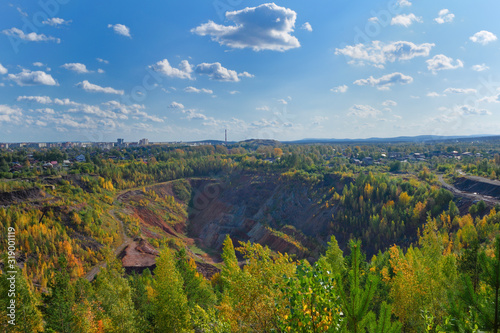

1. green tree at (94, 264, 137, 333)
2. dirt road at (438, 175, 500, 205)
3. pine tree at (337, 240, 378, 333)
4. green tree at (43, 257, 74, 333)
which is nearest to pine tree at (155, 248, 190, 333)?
green tree at (94, 264, 137, 333)

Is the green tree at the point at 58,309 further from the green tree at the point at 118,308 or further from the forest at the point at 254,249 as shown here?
the green tree at the point at 118,308

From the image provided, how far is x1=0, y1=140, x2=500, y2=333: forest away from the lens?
9406mm

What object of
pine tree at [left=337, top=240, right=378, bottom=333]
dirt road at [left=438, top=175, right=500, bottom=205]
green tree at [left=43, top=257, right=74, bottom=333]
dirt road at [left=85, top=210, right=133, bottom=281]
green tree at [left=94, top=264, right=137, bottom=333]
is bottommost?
dirt road at [left=85, top=210, right=133, bottom=281]

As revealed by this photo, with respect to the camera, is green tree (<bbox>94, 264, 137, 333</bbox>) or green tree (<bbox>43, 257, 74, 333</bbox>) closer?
green tree (<bbox>94, 264, 137, 333</bbox>)

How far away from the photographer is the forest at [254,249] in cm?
941

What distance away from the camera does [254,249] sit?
53.2ft

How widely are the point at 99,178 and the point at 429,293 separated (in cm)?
13168

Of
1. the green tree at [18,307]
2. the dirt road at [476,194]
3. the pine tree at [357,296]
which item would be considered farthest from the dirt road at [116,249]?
the dirt road at [476,194]

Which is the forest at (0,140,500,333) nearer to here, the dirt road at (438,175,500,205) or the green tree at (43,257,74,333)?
the green tree at (43,257,74,333)

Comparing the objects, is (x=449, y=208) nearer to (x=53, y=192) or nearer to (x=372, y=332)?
(x=372, y=332)

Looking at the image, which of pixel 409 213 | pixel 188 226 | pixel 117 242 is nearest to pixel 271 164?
pixel 188 226

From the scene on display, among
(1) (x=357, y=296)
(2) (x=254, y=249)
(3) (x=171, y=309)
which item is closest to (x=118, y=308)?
(3) (x=171, y=309)

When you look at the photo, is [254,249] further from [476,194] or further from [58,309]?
[476,194]

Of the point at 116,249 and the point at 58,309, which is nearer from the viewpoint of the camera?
the point at 58,309
